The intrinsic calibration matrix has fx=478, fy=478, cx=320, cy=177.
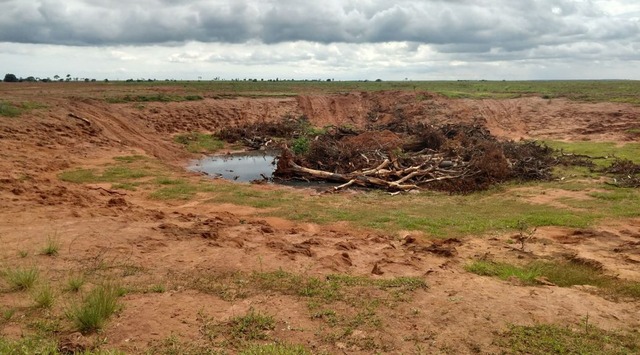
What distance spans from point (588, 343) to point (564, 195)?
9.38m

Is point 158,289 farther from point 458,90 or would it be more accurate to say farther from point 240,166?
point 458,90

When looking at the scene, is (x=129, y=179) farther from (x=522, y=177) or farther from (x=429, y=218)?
(x=522, y=177)

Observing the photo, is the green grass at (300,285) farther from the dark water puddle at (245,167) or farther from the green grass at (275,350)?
the dark water puddle at (245,167)

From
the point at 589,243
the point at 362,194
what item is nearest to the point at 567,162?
the point at 362,194

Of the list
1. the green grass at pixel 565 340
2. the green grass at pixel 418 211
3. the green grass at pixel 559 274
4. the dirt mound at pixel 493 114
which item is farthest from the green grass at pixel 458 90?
the green grass at pixel 565 340

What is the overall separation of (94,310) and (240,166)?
52.7 ft

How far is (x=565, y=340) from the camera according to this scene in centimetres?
507

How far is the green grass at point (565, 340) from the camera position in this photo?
16.0ft

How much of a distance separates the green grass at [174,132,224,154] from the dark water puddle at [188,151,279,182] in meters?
1.37

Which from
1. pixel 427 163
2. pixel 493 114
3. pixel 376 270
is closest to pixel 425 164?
pixel 427 163

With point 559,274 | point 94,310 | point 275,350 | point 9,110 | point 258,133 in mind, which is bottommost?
point 559,274

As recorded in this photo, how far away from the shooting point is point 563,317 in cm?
566

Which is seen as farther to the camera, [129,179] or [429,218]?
[129,179]

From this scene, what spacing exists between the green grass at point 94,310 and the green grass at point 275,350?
1.55m
